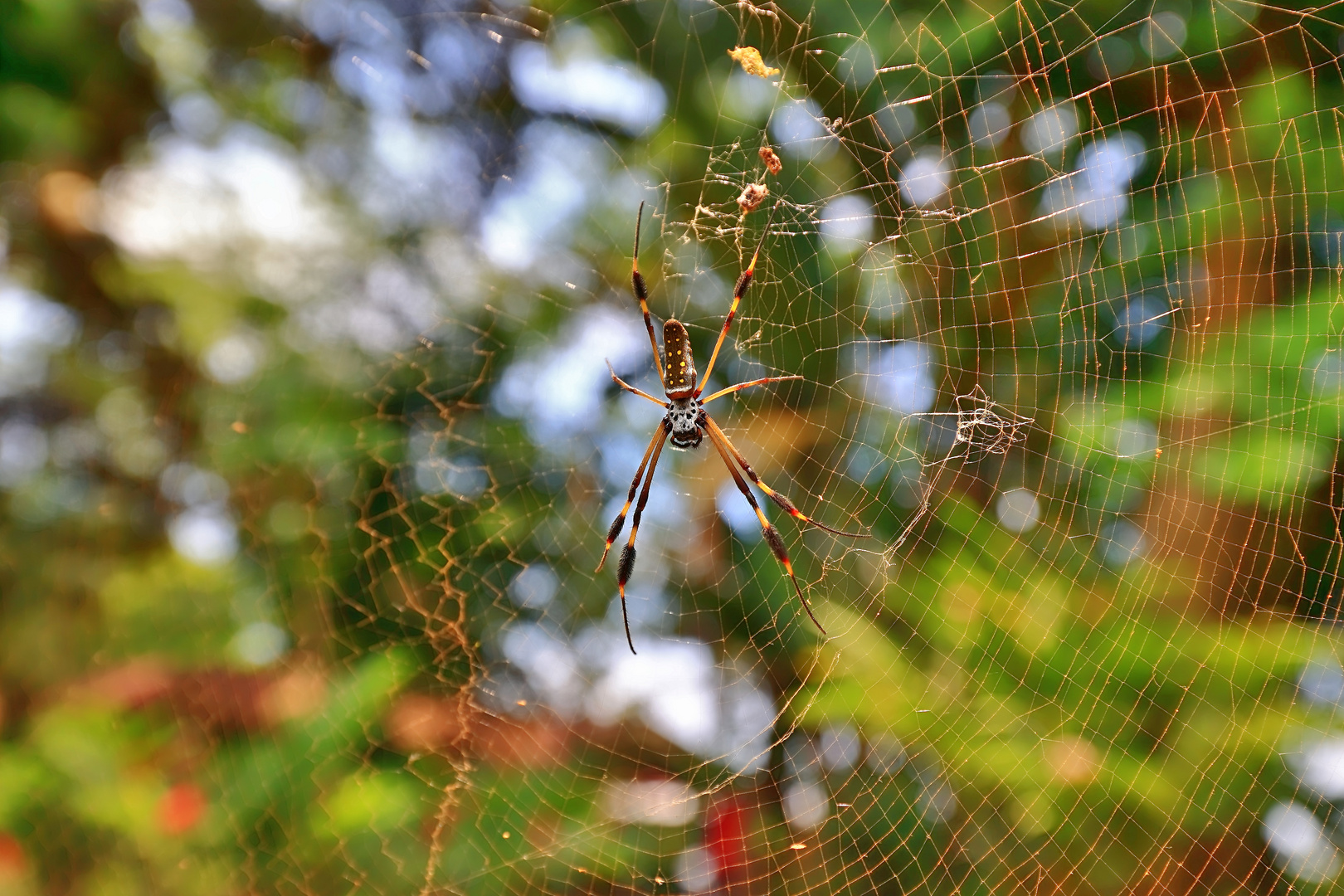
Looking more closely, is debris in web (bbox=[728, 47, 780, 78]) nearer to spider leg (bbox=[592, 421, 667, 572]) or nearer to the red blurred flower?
spider leg (bbox=[592, 421, 667, 572])

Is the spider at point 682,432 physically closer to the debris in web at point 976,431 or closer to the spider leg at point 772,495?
the spider leg at point 772,495

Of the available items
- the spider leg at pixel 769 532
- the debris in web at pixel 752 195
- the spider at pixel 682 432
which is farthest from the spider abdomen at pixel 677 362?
the debris in web at pixel 752 195

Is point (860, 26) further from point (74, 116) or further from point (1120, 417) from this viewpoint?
point (74, 116)

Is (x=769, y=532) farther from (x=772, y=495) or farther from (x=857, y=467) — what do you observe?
(x=857, y=467)

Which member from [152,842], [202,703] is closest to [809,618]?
[152,842]

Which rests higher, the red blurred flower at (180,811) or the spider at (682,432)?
the spider at (682,432)
